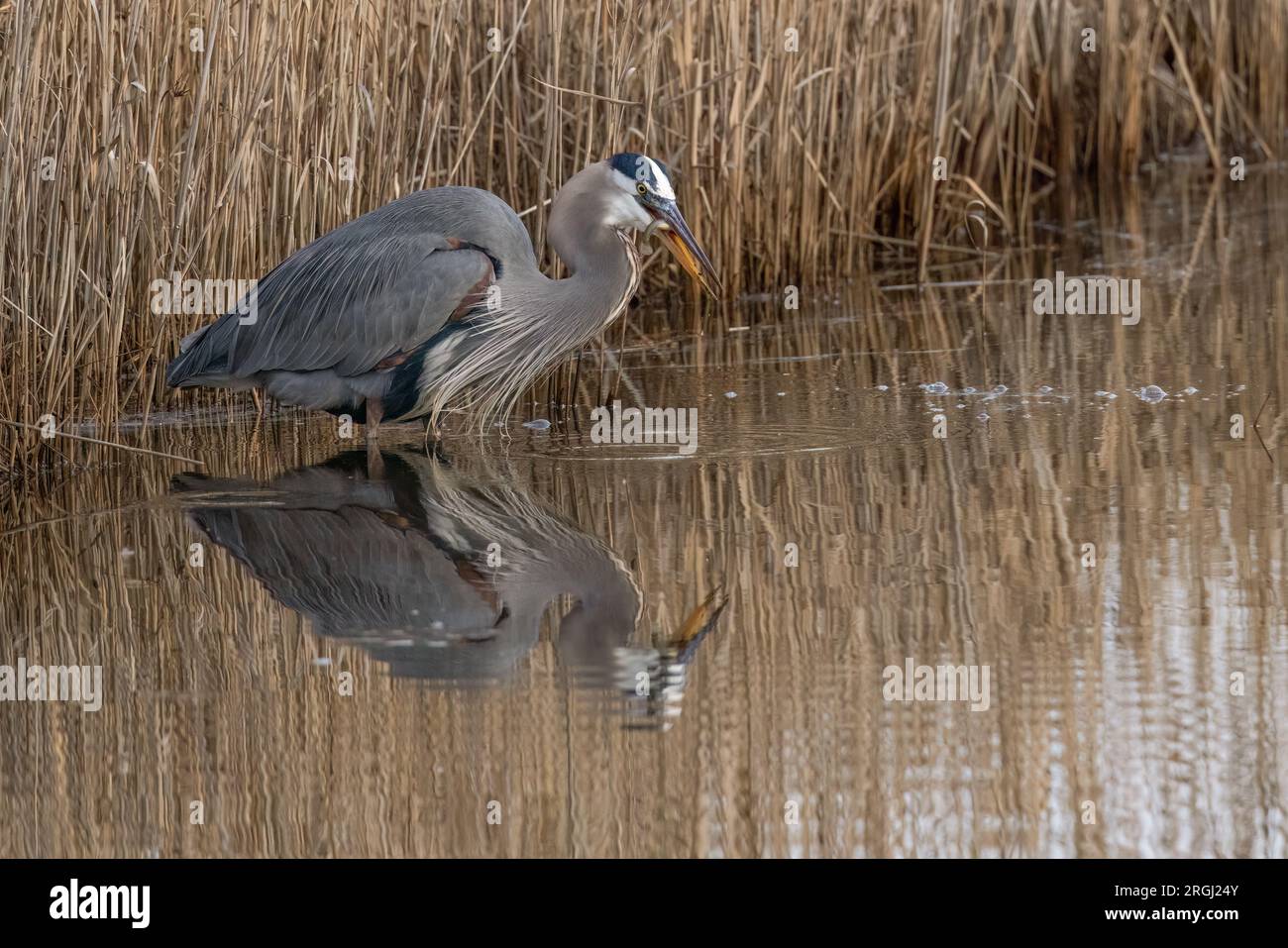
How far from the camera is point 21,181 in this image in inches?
215

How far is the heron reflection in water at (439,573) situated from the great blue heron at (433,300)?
0.33m

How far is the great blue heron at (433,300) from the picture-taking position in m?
6.07

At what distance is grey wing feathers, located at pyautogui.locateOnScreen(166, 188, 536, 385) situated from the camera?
6.06m

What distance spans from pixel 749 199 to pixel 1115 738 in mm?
5031

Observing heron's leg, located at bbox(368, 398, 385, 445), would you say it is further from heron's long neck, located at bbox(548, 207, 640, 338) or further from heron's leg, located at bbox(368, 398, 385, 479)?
heron's long neck, located at bbox(548, 207, 640, 338)

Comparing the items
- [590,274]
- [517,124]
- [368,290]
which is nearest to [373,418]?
[368,290]

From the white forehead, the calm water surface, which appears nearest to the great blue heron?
the white forehead

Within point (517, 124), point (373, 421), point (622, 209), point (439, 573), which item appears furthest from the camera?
point (517, 124)

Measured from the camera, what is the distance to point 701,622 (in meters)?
4.26

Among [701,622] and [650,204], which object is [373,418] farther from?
[701,622]

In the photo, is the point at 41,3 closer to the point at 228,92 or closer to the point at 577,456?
the point at 228,92

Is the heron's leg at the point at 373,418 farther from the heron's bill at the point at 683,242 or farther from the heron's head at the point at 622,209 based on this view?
the heron's bill at the point at 683,242

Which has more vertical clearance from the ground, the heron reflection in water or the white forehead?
the white forehead

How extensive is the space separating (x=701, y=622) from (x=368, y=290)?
88.6 inches
